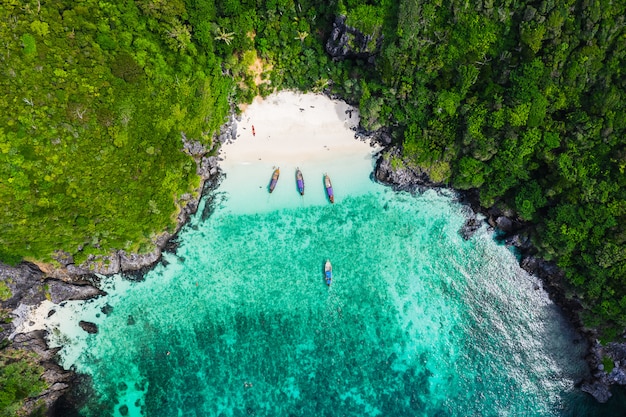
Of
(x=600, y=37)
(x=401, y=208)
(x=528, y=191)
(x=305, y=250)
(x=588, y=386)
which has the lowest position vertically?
(x=588, y=386)

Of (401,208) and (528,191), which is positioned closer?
(528,191)

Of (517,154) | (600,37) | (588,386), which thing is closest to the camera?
(600,37)

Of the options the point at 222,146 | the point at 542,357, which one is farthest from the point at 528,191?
the point at 222,146

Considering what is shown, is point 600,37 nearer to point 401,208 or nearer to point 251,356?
point 401,208

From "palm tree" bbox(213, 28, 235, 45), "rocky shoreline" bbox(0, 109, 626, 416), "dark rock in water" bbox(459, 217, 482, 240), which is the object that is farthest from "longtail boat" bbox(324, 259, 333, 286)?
"palm tree" bbox(213, 28, 235, 45)

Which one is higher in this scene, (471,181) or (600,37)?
(600,37)

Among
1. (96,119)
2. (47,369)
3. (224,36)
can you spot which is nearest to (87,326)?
(47,369)

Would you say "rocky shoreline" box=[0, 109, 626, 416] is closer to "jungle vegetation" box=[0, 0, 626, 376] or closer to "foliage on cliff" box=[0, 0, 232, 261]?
"jungle vegetation" box=[0, 0, 626, 376]
